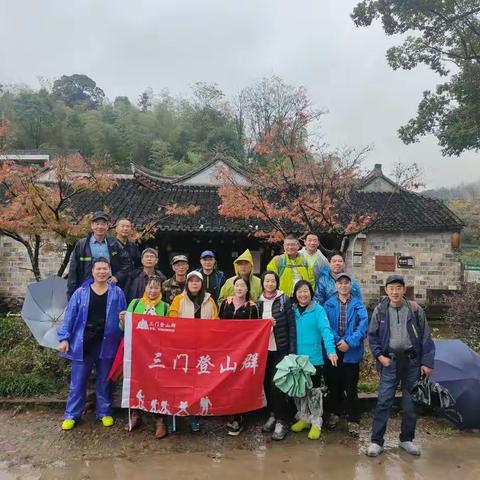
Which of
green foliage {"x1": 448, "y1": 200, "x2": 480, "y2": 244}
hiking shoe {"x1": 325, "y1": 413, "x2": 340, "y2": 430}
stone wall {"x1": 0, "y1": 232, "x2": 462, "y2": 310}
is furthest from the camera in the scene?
green foliage {"x1": 448, "y1": 200, "x2": 480, "y2": 244}

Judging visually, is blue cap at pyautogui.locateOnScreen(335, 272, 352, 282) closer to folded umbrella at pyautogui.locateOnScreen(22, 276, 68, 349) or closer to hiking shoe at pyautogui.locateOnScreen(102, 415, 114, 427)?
hiking shoe at pyautogui.locateOnScreen(102, 415, 114, 427)

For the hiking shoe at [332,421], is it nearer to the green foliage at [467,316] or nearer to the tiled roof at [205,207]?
the green foliage at [467,316]

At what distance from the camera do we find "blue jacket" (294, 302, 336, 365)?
449 centimetres

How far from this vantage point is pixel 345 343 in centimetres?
450

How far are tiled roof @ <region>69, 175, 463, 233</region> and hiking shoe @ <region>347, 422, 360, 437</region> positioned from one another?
8458 millimetres

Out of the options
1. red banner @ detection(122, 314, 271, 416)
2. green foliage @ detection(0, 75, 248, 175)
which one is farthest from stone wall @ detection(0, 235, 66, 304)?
green foliage @ detection(0, 75, 248, 175)

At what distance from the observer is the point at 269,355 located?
4.68 m

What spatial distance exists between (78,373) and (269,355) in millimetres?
2034

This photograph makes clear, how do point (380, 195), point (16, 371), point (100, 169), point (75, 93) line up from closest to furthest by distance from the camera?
point (16, 371) < point (100, 169) < point (380, 195) < point (75, 93)

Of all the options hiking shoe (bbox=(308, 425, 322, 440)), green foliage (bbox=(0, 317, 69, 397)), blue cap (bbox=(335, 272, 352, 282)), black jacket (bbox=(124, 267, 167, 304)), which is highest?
blue cap (bbox=(335, 272, 352, 282))

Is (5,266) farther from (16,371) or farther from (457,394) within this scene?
(457,394)

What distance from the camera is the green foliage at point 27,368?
17.3ft

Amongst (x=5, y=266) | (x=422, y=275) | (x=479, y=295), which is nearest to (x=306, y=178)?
(x=479, y=295)

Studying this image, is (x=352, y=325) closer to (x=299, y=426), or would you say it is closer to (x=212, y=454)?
(x=299, y=426)
